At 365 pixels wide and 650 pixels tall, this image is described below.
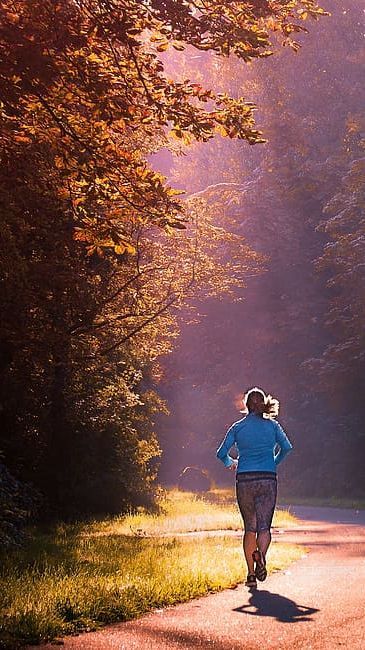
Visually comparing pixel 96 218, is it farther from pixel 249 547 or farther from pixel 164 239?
pixel 164 239

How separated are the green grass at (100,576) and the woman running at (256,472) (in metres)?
0.39

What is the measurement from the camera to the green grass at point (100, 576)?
6.54 m

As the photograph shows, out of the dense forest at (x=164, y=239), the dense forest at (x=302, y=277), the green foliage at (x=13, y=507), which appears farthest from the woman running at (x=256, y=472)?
the dense forest at (x=302, y=277)

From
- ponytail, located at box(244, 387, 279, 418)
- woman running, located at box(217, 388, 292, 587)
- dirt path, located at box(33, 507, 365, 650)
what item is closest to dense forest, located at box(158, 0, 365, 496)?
ponytail, located at box(244, 387, 279, 418)

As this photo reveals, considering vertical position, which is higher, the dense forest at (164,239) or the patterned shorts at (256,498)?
the dense forest at (164,239)

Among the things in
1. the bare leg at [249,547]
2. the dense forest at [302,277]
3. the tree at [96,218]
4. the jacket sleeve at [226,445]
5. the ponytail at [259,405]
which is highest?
the dense forest at [302,277]

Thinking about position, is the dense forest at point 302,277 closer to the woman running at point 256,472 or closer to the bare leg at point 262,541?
the woman running at point 256,472

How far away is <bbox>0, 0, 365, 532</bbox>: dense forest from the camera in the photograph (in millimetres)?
7477

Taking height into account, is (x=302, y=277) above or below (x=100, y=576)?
above

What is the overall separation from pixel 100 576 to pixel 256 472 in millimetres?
1911

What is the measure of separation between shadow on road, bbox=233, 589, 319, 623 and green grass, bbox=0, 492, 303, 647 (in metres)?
0.60

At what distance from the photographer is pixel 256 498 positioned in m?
9.45

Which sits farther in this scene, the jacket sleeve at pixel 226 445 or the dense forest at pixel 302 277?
the dense forest at pixel 302 277

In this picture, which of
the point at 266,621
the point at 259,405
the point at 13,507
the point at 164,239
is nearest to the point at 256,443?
the point at 259,405
